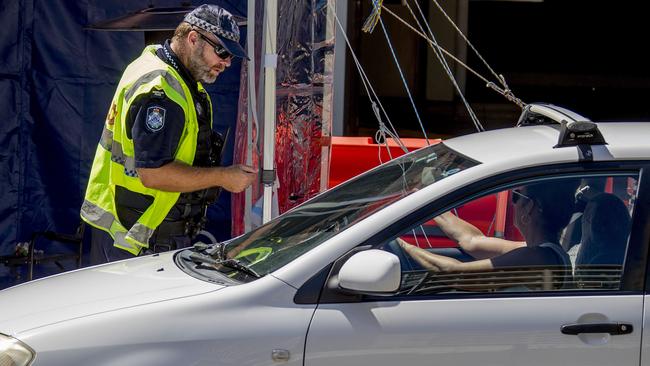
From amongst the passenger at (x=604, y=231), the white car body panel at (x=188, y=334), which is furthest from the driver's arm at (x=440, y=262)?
the white car body panel at (x=188, y=334)

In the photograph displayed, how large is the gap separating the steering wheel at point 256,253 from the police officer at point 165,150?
1054mm

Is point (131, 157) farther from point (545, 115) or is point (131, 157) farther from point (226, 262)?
point (545, 115)

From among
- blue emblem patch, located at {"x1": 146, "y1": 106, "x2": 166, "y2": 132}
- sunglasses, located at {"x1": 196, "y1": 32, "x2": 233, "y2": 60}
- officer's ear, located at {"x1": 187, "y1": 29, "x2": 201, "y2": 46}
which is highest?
officer's ear, located at {"x1": 187, "y1": 29, "x2": 201, "y2": 46}

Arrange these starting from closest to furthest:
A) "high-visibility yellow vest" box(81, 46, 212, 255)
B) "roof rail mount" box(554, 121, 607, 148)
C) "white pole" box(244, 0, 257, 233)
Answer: "roof rail mount" box(554, 121, 607, 148) < "high-visibility yellow vest" box(81, 46, 212, 255) < "white pole" box(244, 0, 257, 233)

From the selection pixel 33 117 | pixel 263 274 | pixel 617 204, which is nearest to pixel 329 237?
pixel 263 274

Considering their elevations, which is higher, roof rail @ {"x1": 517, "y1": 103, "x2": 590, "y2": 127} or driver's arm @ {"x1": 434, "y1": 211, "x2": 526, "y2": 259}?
roof rail @ {"x1": 517, "y1": 103, "x2": 590, "y2": 127}

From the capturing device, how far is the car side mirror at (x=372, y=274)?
372 cm

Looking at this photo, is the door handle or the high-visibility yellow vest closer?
the door handle

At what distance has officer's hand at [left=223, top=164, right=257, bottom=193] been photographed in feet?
17.9

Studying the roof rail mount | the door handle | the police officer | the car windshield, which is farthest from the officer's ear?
the door handle

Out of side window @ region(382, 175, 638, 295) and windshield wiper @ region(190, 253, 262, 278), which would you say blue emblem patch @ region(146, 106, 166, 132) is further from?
side window @ region(382, 175, 638, 295)

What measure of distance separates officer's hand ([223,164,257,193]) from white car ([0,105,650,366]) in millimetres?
1172

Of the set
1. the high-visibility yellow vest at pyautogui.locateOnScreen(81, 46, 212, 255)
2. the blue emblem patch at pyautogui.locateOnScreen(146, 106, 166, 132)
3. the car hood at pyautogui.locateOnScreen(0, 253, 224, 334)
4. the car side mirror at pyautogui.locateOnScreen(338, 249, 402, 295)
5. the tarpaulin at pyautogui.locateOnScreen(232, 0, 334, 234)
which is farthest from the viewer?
the tarpaulin at pyautogui.locateOnScreen(232, 0, 334, 234)

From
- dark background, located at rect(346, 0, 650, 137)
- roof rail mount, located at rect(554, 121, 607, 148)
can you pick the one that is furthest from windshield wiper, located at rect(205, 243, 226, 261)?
dark background, located at rect(346, 0, 650, 137)
